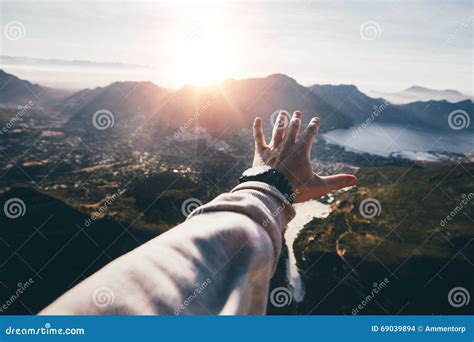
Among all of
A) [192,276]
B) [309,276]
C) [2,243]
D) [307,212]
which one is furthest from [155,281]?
[307,212]

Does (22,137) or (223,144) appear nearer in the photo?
(22,137)

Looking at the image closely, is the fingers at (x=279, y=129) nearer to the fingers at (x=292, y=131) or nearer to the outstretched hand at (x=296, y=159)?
the outstretched hand at (x=296, y=159)

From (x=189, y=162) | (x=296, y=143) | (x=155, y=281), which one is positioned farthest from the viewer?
(x=189, y=162)

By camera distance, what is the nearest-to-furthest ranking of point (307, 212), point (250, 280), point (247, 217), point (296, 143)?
point (250, 280) < point (247, 217) < point (296, 143) < point (307, 212)

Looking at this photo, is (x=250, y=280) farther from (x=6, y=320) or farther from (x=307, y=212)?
(x=307, y=212)

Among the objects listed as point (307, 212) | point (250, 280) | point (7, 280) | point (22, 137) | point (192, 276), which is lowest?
point (307, 212)
